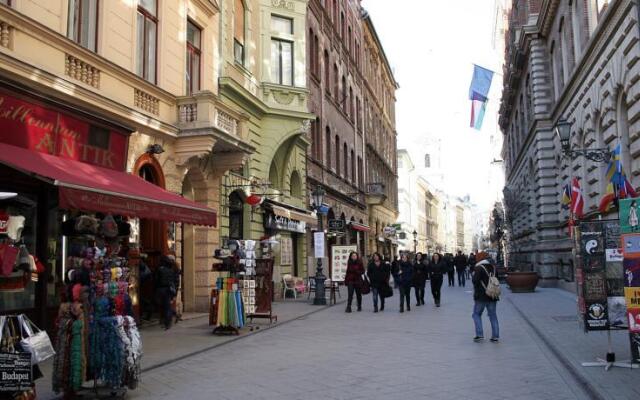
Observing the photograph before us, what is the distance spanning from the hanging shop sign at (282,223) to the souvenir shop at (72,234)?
7965 millimetres

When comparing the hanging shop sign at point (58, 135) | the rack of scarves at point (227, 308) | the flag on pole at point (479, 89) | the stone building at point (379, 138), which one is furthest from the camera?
the stone building at point (379, 138)

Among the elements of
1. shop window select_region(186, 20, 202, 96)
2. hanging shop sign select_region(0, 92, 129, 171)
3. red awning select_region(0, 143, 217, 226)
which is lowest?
red awning select_region(0, 143, 217, 226)

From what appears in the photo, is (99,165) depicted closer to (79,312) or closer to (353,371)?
(79,312)

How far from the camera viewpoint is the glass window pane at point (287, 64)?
895 inches

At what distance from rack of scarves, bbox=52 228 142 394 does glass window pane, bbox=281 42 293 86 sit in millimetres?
16480

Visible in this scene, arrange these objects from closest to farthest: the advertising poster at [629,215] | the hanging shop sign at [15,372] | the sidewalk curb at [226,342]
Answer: the hanging shop sign at [15,372], the advertising poster at [629,215], the sidewalk curb at [226,342]

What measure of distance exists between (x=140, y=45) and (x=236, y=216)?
716cm

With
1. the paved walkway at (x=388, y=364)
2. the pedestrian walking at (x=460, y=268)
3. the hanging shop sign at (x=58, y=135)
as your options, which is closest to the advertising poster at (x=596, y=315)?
the paved walkway at (x=388, y=364)

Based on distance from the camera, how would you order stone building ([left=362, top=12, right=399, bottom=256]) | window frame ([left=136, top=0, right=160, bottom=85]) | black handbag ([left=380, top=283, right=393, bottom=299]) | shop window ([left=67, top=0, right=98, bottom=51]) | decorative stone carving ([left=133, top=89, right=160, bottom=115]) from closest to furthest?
shop window ([left=67, top=0, right=98, bottom=51])
decorative stone carving ([left=133, top=89, right=160, bottom=115])
window frame ([left=136, top=0, right=160, bottom=85])
black handbag ([left=380, top=283, right=393, bottom=299])
stone building ([left=362, top=12, right=399, bottom=256])

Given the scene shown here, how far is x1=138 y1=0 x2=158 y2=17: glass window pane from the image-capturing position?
560 inches

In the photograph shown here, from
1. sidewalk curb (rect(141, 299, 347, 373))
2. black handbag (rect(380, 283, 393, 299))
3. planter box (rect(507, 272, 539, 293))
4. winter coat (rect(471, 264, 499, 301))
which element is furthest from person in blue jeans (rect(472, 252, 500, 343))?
planter box (rect(507, 272, 539, 293))

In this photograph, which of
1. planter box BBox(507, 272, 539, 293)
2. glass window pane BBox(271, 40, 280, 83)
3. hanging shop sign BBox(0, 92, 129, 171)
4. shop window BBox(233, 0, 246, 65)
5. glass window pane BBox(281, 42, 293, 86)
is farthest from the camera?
planter box BBox(507, 272, 539, 293)

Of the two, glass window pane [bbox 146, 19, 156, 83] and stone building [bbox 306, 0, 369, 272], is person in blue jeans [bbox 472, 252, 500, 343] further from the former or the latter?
stone building [bbox 306, 0, 369, 272]

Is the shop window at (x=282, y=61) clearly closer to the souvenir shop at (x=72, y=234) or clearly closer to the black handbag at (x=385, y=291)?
the black handbag at (x=385, y=291)
